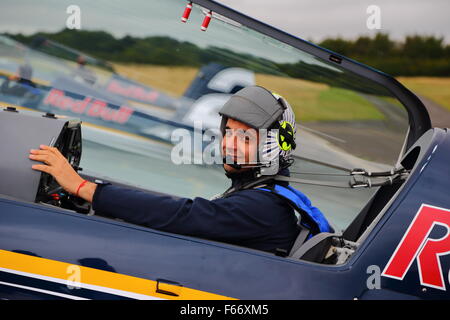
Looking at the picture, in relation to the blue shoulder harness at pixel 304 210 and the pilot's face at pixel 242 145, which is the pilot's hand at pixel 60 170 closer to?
the pilot's face at pixel 242 145

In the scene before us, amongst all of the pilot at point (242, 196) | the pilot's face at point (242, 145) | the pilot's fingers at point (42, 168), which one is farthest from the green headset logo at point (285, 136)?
the pilot's fingers at point (42, 168)

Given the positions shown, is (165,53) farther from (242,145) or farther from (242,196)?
(242,196)

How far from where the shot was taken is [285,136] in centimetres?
220

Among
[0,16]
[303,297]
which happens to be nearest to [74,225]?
[303,297]

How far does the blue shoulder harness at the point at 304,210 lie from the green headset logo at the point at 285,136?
6.4 inches

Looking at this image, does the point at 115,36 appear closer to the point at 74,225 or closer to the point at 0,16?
the point at 0,16

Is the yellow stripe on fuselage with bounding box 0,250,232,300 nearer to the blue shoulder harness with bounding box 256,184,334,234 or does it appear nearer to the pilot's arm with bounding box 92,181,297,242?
the pilot's arm with bounding box 92,181,297,242

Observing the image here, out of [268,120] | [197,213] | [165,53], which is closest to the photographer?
[197,213]

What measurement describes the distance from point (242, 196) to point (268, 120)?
32 centimetres

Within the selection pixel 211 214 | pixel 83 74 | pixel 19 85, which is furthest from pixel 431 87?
pixel 211 214

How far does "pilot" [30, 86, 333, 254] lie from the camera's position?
6.66 ft

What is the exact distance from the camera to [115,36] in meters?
6.59

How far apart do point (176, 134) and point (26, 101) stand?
1787mm
